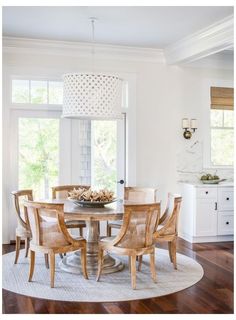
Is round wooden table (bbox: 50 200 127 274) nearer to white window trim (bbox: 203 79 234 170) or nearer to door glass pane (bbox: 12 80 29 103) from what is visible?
door glass pane (bbox: 12 80 29 103)

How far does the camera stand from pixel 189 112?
6.55 m

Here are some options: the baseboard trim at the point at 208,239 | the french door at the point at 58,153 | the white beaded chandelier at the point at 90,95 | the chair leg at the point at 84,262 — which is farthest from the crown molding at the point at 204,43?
the chair leg at the point at 84,262

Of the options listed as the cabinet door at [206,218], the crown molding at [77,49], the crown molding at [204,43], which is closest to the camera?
the crown molding at [204,43]

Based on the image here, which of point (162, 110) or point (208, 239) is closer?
point (208, 239)

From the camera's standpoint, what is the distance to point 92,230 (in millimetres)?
4770

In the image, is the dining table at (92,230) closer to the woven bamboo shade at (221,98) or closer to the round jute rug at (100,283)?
the round jute rug at (100,283)

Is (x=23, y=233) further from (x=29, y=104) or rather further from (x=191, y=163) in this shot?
(x=191, y=163)

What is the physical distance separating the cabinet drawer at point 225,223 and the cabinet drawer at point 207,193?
0.95 feet

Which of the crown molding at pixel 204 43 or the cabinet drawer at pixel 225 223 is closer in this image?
the crown molding at pixel 204 43

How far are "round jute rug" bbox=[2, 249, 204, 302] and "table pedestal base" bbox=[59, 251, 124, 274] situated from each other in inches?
2.7

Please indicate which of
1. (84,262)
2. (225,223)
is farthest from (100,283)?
(225,223)

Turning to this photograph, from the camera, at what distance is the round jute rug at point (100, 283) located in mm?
3701

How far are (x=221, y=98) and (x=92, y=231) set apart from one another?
3.30 metres

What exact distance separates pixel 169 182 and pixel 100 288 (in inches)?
113
